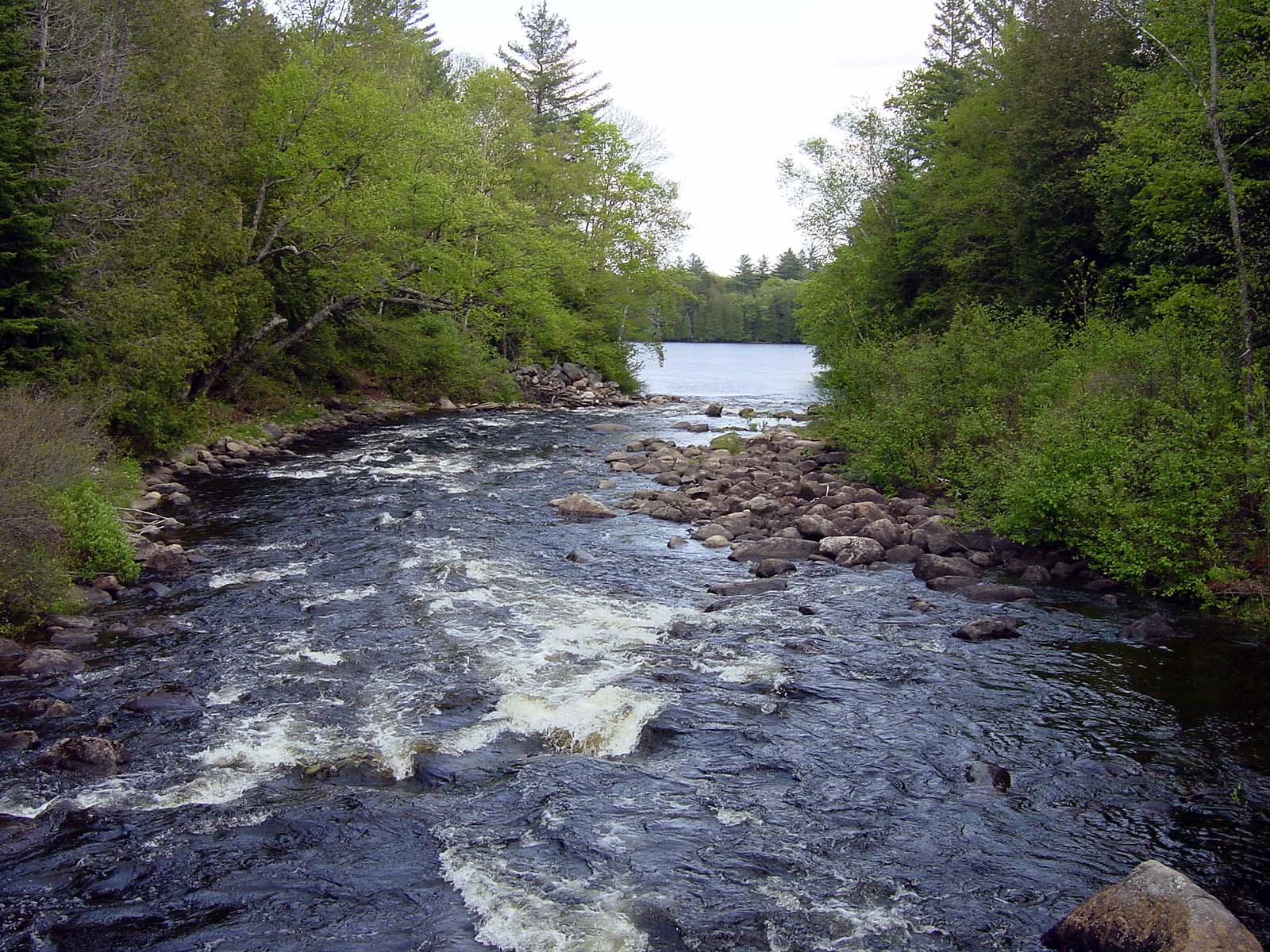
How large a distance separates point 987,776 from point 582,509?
538 inches

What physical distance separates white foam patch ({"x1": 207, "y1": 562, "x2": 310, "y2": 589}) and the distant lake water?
3339 cm

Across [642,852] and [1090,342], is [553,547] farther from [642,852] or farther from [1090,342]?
[1090,342]

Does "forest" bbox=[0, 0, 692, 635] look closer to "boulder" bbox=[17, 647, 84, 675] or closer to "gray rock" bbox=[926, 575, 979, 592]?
"boulder" bbox=[17, 647, 84, 675]

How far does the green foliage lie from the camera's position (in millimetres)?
14945

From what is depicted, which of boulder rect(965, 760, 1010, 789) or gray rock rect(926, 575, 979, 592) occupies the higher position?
gray rock rect(926, 575, 979, 592)

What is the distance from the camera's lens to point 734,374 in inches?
3260

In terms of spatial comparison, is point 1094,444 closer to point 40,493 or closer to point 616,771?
point 616,771

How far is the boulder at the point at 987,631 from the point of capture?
535 inches

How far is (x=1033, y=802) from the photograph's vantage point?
9180 mm

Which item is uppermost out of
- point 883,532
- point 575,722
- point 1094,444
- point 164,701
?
point 1094,444

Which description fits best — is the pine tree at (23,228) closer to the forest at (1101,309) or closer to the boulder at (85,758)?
the boulder at (85,758)

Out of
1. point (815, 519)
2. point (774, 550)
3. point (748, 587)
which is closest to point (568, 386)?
point (815, 519)

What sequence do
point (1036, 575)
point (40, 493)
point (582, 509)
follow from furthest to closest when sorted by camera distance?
point (582, 509)
point (1036, 575)
point (40, 493)

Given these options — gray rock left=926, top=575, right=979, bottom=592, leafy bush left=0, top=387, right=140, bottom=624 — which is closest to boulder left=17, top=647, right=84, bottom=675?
leafy bush left=0, top=387, right=140, bottom=624
